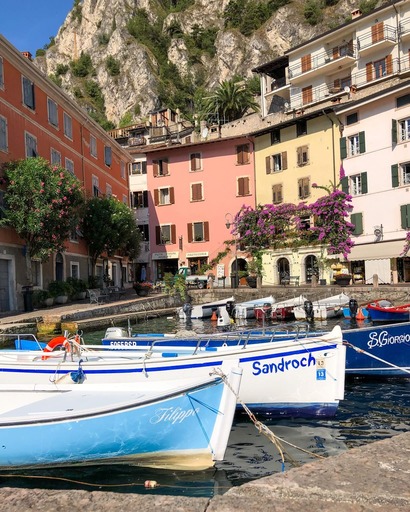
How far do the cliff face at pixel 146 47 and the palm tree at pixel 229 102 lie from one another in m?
28.1

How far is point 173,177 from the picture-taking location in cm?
4866

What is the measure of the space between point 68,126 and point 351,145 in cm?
2049

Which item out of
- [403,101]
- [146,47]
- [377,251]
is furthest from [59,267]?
[146,47]

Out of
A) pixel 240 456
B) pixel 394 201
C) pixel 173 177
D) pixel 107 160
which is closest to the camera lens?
pixel 240 456

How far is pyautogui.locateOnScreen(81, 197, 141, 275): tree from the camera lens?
3294 cm

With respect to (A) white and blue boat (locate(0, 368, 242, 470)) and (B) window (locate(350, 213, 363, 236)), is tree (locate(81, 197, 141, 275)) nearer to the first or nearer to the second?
(B) window (locate(350, 213, 363, 236))

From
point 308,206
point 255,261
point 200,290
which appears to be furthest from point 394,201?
point 200,290

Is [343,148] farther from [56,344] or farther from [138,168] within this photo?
[56,344]

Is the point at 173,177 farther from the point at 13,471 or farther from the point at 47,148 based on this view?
the point at 13,471

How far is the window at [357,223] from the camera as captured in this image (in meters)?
35.7

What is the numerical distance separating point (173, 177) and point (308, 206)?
15456 millimetres

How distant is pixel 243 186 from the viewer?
45469 mm

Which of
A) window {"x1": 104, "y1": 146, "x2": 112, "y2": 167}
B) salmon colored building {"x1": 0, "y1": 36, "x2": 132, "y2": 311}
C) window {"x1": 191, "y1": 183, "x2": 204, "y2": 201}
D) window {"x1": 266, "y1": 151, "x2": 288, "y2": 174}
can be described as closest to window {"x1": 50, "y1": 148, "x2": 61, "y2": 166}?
salmon colored building {"x1": 0, "y1": 36, "x2": 132, "y2": 311}

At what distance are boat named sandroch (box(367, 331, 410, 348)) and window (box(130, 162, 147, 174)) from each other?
42174 mm
